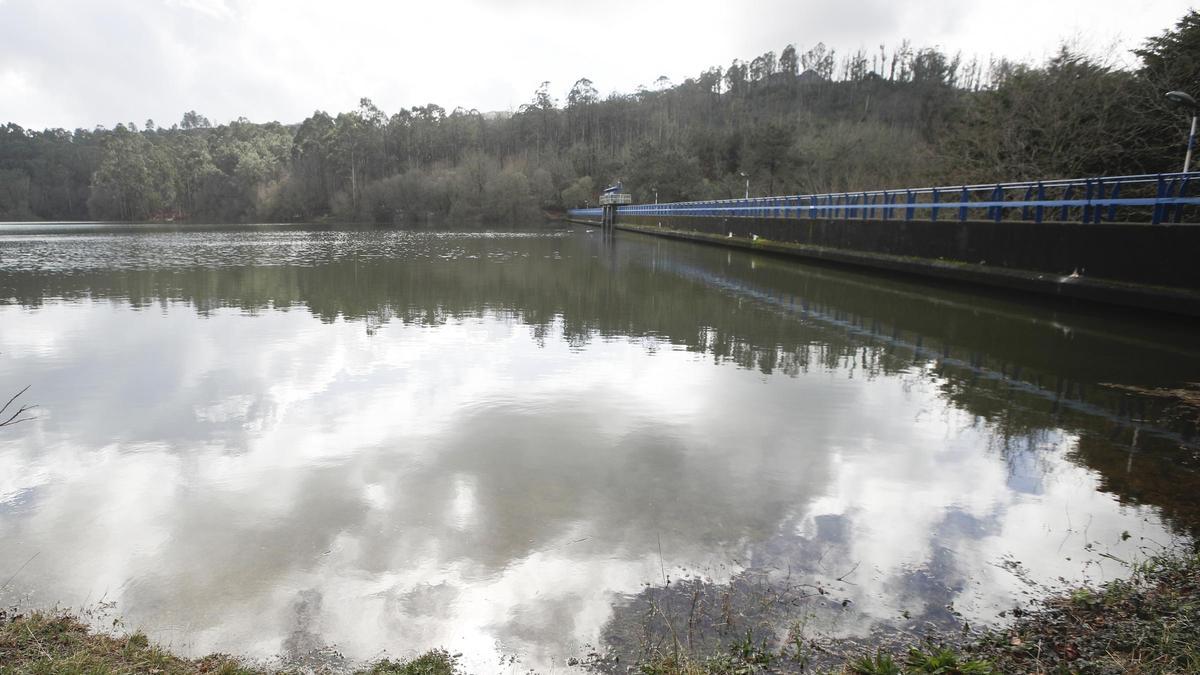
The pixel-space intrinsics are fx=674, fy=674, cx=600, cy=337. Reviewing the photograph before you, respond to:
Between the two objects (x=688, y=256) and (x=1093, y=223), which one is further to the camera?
(x=688, y=256)

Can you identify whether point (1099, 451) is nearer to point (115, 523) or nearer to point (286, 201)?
point (115, 523)

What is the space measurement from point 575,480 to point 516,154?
390 ft

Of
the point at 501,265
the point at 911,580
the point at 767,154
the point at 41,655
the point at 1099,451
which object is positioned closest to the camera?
the point at 41,655

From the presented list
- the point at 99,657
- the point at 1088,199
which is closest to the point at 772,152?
the point at 1088,199

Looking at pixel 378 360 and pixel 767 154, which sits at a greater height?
pixel 767 154

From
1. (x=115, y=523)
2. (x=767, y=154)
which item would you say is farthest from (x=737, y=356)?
(x=767, y=154)

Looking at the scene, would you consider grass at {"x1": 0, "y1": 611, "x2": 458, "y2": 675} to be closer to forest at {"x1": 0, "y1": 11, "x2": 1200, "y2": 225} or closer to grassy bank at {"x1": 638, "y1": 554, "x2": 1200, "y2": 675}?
grassy bank at {"x1": 638, "y1": 554, "x2": 1200, "y2": 675}

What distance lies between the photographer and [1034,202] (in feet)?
41.0

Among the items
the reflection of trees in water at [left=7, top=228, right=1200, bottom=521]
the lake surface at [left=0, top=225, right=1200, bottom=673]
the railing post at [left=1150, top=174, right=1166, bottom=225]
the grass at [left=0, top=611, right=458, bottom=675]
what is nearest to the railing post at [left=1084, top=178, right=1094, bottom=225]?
the railing post at [left=1150, top=174, right=1166, bottom=225]

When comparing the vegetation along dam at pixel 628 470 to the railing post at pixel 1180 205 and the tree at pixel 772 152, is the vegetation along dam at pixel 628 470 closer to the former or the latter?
the railing post at pixel 1180 205

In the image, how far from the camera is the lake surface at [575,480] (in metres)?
2.99

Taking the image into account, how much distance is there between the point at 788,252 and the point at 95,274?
2088 cm

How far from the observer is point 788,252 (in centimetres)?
2295

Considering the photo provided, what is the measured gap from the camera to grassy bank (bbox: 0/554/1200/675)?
92.5 inches
